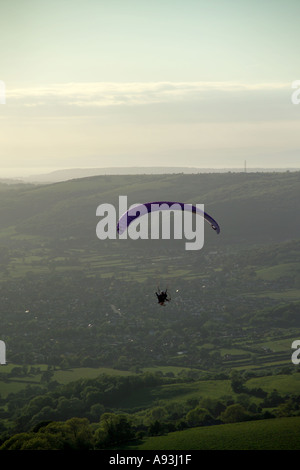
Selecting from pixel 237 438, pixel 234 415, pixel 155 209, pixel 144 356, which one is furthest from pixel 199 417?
pixel 144 356

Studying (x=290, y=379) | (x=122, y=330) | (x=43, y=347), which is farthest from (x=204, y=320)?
(x=290, y=379)

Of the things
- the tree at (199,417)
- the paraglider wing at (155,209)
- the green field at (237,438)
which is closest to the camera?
the paraglider wing at (155,209)

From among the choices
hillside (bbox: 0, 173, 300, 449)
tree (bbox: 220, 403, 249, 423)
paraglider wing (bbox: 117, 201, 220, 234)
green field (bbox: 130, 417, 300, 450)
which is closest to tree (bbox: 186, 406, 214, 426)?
hillside (bbox: 0, 173, 300, 449)

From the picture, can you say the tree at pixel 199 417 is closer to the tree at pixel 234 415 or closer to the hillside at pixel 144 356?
the hillside at pixel 144 356

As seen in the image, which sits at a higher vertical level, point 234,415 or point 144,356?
point 144,356

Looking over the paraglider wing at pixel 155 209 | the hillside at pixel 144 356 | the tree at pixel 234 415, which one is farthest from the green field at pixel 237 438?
the paraglider wing at pixel 155 209

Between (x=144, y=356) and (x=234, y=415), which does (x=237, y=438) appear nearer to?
(x=234, y=415)

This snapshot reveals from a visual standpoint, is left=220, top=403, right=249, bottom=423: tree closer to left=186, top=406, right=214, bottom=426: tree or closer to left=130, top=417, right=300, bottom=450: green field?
left=186, top=406, right=214, bottom=426: tree

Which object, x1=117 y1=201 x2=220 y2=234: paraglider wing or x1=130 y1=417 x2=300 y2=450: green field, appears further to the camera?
x1=130 y1=417 x2=300 y2=450: green field
